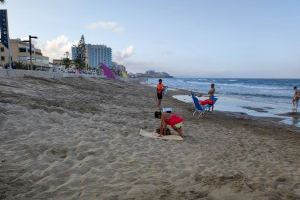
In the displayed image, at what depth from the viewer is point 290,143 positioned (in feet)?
30.0

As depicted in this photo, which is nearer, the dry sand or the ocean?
the dry sand

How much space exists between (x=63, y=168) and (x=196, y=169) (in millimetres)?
2385

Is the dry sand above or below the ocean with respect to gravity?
above

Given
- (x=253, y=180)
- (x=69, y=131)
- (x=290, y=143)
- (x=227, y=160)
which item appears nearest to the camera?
(x=253, y=180)

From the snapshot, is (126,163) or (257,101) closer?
(126,163)

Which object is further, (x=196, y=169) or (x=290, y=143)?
(x=290, y=143)

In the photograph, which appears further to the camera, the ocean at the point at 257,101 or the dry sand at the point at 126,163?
the ocean at the point at 257,101

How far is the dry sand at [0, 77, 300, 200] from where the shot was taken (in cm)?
467

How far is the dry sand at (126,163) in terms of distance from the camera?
15.3 ft

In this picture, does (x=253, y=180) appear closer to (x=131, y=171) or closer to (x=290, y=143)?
(x=131, y=171)

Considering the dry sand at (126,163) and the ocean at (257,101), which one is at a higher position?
the dry sand at (126,163)

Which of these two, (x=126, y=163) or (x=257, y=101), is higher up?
(x=126, y=163)

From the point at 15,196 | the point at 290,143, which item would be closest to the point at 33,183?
the point at 15,196

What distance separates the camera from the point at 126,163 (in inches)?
234
